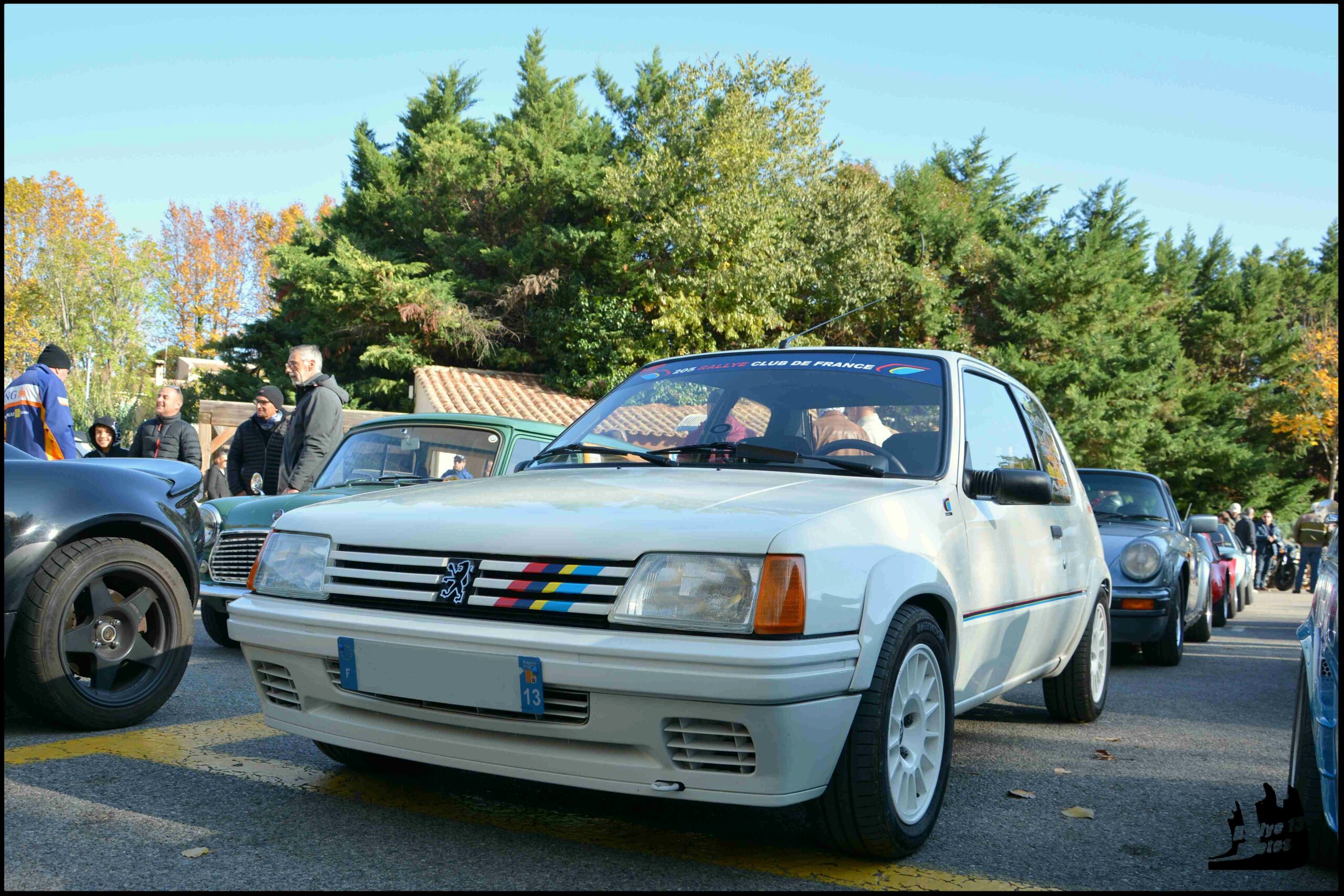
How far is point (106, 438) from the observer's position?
11.4 metres

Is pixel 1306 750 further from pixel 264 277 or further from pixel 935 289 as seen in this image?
pixel 264 277

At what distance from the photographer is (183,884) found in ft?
8.96

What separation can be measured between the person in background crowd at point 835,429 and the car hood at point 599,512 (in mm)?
354

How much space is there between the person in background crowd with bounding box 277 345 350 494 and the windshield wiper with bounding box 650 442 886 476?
14.3ft

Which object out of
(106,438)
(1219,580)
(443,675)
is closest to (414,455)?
(443,675)

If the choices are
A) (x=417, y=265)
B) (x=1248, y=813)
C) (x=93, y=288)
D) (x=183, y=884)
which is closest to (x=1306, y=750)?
(x=1248, y=813)

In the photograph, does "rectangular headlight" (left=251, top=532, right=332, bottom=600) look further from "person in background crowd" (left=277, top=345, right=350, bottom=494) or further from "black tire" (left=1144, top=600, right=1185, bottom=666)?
"black tire" (left=1144, top=600, right=1185, bottom=666)

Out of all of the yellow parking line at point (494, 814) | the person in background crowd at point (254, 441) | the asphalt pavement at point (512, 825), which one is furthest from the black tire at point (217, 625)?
the yellow parking line at point (494, 814)

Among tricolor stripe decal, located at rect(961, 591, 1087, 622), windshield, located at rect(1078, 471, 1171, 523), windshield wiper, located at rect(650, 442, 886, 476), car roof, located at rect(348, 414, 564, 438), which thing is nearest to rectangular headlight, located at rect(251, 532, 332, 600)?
windshield wiper, located at rect(650, 442, 886, 476)

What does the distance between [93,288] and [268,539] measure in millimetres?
46817

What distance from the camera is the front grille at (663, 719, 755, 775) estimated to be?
278 cm

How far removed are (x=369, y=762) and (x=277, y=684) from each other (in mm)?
585

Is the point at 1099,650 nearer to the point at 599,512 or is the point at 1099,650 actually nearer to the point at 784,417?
the point at 784,417

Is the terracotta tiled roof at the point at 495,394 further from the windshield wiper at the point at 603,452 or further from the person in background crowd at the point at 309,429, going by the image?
the windshield wiper at the point at 603,452
